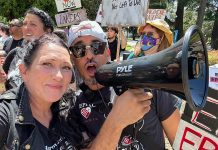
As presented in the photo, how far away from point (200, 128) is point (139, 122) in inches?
13.4

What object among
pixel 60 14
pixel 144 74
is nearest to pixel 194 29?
pixel 144 74

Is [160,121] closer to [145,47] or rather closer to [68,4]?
[145,47]

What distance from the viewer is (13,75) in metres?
3.33

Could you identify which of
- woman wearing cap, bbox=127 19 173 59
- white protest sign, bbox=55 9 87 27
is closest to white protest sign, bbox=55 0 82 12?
white protest sign, bbox=55 9 87 27

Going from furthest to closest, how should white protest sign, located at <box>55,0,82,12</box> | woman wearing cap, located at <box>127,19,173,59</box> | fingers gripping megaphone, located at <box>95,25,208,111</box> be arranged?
white protest sign, located at <box>55,0,82,12</box> → woman wearing cap, located at <box>127,19,173,59</box> → fingers gripping megaphone, located at <box>95,25,208,111</box>

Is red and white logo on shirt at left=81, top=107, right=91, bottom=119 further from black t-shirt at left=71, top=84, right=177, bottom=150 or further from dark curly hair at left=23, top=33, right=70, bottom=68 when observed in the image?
dark curly hair at left=23, top=33, right=70, bottom=68

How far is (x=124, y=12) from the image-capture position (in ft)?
15.2

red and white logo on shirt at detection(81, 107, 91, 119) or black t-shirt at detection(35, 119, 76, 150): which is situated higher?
red and white logo on shirt at detection(81, 107, 91, 119)

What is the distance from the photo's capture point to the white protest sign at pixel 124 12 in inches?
171

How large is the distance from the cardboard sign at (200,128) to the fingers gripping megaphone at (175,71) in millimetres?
303

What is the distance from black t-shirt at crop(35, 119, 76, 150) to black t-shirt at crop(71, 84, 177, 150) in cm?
22

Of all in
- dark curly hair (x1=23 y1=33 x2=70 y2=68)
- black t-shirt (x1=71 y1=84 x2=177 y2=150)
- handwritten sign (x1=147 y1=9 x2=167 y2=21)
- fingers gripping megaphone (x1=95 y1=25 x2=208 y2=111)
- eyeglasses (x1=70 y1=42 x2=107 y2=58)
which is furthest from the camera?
handwritten sign (x1=147 y1=9 x2=167 y2=21)

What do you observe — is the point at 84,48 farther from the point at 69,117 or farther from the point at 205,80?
the point at 205,80

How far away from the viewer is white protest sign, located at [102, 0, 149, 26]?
14.3 feet
